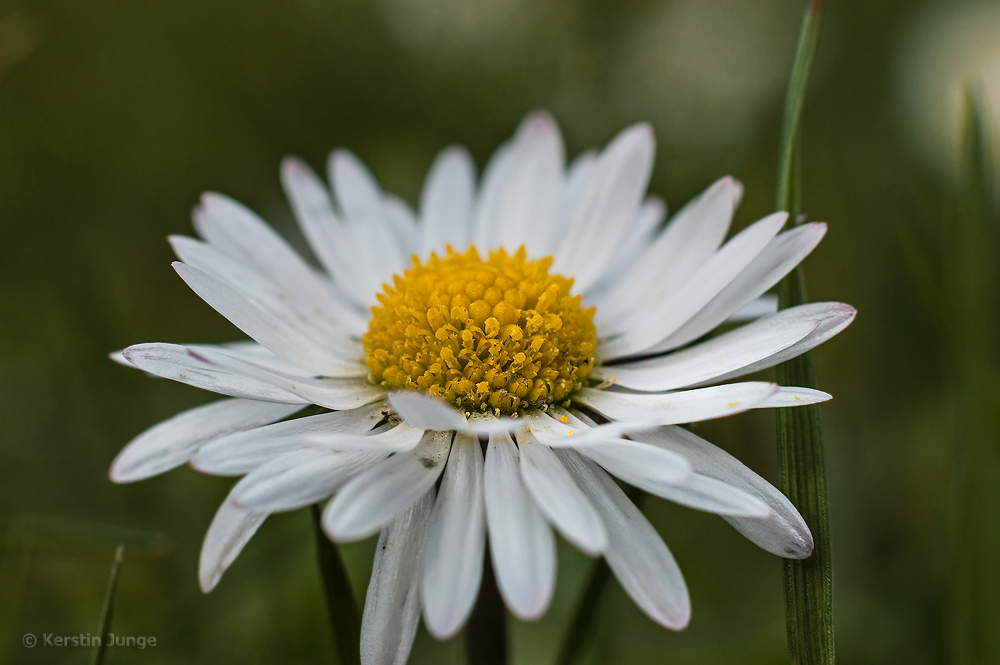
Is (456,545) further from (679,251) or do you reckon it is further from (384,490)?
(679,251)

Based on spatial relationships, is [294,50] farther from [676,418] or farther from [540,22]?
[676,418]

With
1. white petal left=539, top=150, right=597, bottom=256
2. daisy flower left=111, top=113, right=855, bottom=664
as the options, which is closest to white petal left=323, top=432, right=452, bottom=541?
daisy flower left=111, top=113, right=855, bottom=664

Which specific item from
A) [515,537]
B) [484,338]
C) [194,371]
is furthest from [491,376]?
[194,371]

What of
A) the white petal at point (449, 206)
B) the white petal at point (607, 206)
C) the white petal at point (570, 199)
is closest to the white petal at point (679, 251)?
the white petal at point (607, 206)

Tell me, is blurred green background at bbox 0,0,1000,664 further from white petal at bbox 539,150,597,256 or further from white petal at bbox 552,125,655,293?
white petal at bbox 539,150,597,256

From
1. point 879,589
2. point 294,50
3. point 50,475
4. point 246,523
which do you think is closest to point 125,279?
point 50,475
